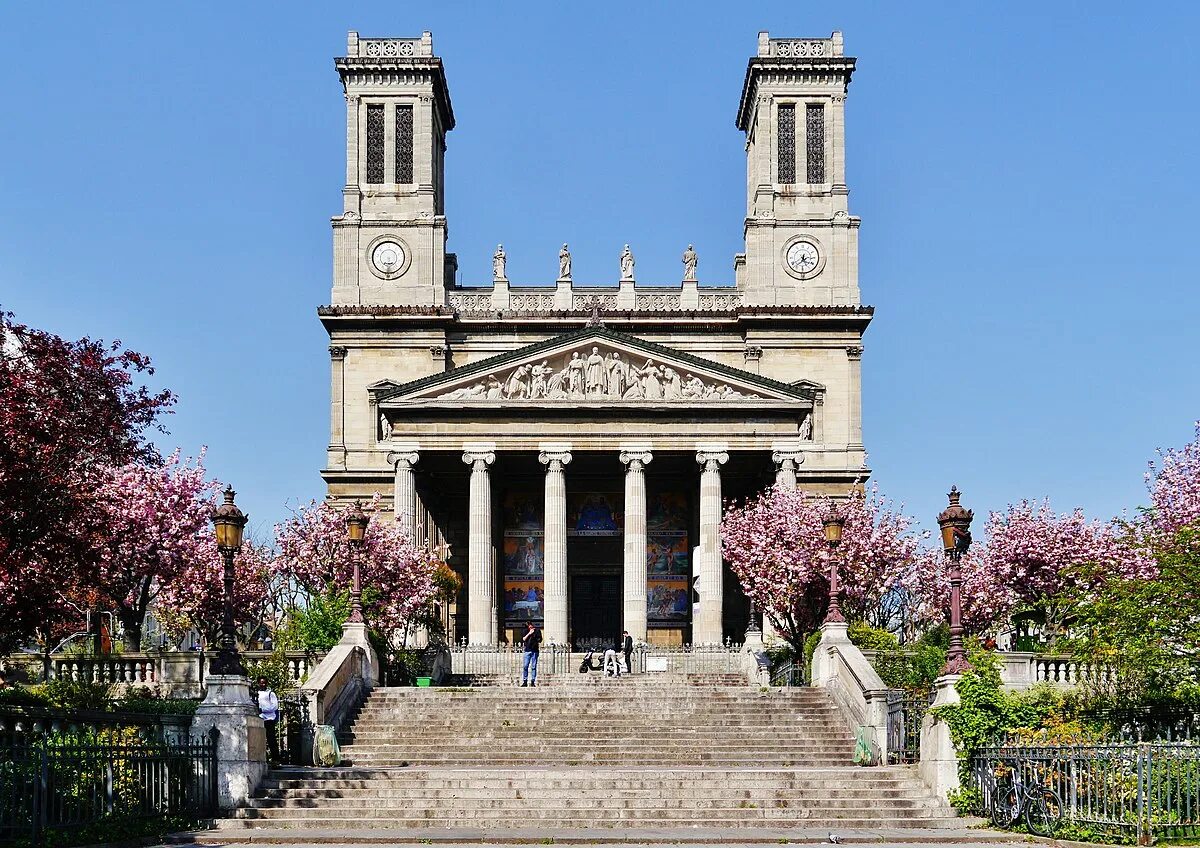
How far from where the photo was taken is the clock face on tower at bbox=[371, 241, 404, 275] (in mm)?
73312

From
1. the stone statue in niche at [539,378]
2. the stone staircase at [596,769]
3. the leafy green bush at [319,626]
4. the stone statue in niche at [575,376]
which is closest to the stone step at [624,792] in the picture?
the stone staircase at [596,769]

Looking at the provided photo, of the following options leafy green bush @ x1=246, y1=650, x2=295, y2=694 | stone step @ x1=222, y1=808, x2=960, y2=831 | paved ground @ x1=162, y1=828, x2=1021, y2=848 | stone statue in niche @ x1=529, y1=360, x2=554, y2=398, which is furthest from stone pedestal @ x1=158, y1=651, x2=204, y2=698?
stone statue in niche @ x1=529, y1=360, x2=554, y2=398

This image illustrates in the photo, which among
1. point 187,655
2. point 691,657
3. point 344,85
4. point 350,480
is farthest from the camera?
point 344,85

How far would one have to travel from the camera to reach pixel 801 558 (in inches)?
2040

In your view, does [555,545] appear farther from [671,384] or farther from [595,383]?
[671,384]

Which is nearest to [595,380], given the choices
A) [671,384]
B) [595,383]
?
[595,383]

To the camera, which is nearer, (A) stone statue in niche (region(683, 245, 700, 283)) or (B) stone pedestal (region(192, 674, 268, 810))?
(B) stone pedestal (region(192, 674, 268, 810))

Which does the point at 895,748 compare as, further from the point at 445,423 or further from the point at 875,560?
the point at 445,423

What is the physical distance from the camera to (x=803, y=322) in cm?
7144

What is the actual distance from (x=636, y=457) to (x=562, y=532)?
12.3 feet

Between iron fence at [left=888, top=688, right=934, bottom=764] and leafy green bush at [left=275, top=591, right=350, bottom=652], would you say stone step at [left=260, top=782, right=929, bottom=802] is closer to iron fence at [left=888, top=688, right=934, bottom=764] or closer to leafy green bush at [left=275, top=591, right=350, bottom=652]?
iron fence at [left=888, top=688, right=934, bottom=764]

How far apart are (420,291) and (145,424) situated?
75.9 feet

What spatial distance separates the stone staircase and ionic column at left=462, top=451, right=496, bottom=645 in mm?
13964

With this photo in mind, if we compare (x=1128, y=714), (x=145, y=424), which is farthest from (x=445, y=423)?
(x=1128, y=714)
